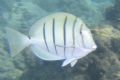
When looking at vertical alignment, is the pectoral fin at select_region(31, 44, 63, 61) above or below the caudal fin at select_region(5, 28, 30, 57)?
below

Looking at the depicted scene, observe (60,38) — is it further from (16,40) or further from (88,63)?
(88,63)

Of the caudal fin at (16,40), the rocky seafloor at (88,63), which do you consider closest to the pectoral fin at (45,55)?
the caudal fin at (16,40)

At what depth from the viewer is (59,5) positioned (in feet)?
38.9

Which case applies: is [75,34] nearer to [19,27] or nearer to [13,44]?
[13,44]

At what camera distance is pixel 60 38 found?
181cm

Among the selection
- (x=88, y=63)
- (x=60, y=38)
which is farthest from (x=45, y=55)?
(x=88, y=63)

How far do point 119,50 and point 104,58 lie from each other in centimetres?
41

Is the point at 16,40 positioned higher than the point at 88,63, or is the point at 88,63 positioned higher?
the point at 16,40

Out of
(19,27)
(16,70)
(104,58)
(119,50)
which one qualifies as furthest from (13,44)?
(19,27)

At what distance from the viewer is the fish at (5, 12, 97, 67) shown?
181 cm

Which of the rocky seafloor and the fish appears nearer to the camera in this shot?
the fish

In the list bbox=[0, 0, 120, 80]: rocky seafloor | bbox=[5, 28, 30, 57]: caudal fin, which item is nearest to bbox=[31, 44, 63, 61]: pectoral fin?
bbox=[5, 28, 30, 57]: caudal fin

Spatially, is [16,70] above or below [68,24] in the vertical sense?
below

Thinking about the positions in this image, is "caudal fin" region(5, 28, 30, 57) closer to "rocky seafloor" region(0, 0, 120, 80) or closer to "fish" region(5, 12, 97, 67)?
"fish" region(5, 12, 97, 67)
